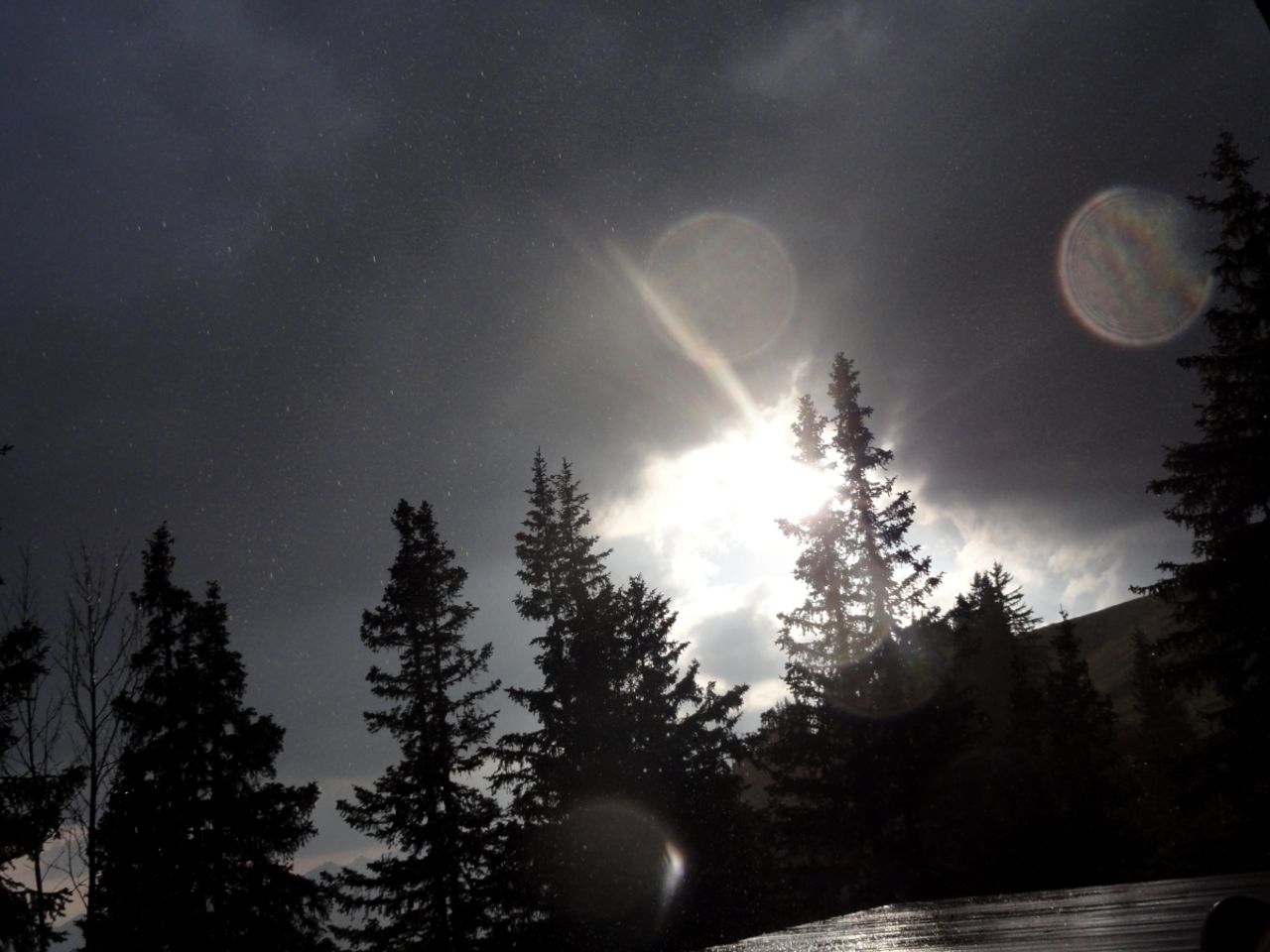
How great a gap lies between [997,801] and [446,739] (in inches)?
792

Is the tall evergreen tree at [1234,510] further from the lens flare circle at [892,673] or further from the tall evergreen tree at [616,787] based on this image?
the tall evergreen tree at [616,787]

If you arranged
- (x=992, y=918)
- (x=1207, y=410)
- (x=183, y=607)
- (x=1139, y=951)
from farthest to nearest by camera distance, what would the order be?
(x=183, y=607) < (x=1207, y=410) < (x=992, y=918) < (x=1139, y=951)

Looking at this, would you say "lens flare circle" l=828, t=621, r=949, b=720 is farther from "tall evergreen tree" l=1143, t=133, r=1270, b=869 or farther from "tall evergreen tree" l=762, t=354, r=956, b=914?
"tall evergreen tree" l=1143, t=133, r=1270, b=869

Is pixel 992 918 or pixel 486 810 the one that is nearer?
pixel 992 918

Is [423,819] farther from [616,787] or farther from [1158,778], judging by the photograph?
[1158,778]

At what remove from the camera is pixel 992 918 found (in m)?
7.93

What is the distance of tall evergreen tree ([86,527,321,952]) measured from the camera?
1029 inches

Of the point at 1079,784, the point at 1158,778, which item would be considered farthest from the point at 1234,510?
the point at 1158,778

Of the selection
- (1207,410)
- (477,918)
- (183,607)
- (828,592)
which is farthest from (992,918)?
(183,607)

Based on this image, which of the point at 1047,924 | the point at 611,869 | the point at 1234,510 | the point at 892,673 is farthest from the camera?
the point at 892,673

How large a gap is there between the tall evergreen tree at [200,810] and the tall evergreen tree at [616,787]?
7608 millimetres

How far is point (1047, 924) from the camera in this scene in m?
6.89

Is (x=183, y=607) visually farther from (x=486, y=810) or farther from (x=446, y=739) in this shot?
(x=486, y=810)

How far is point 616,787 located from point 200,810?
1326 cm
